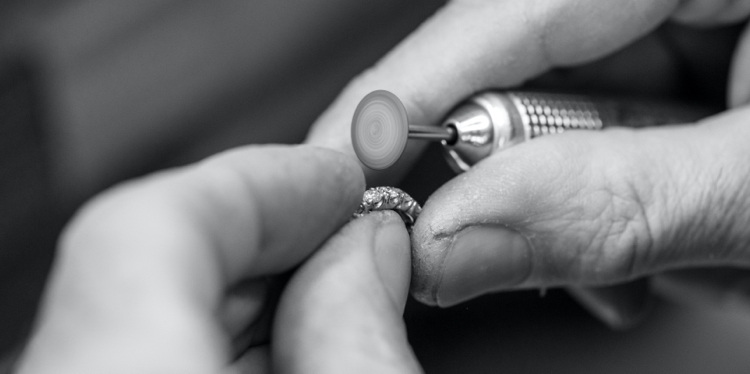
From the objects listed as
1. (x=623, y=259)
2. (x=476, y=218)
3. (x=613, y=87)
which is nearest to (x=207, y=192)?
(x=476, y=218)

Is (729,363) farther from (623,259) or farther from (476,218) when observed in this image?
(476,218)

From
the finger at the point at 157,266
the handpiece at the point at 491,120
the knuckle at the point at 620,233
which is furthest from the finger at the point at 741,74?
the finger at the point at 157,266

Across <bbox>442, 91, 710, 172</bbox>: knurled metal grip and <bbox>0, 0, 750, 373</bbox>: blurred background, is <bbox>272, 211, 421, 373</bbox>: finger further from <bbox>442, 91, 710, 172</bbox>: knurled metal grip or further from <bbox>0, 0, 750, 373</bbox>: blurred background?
<bbox>0, 0, 750, 373</bbox>: blurred background

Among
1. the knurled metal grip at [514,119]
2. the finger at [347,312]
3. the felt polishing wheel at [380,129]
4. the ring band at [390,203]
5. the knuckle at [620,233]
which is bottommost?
the knuckle at [620,233]

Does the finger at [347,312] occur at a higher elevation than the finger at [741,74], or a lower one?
lower

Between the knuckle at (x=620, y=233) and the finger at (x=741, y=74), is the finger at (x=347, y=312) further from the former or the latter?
the finger at (x=741, y=74)

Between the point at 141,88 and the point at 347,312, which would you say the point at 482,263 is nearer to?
the point at 347,312
